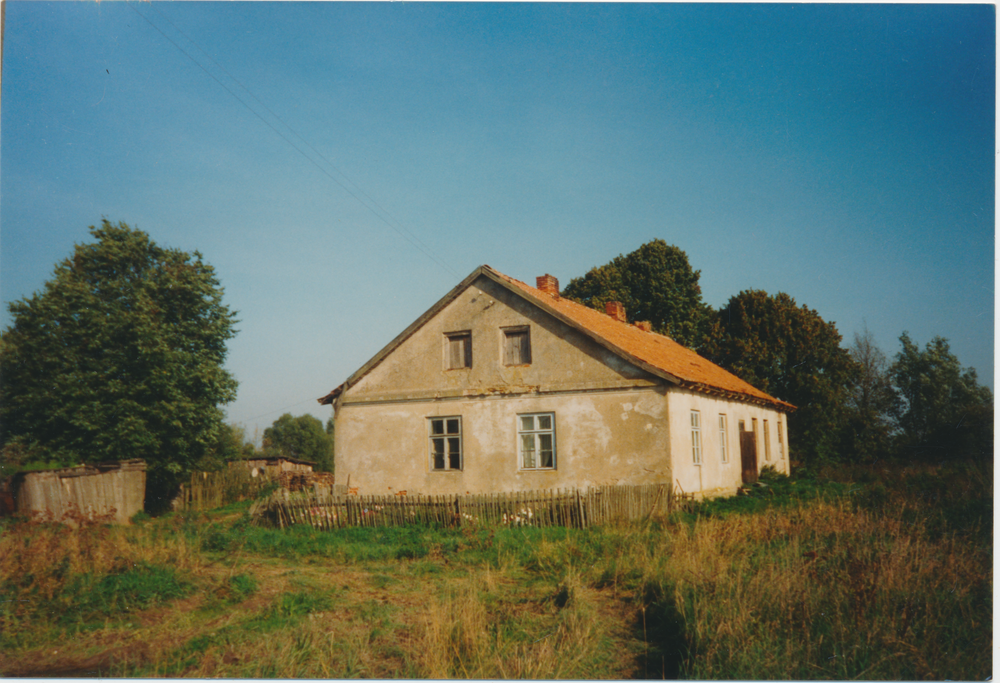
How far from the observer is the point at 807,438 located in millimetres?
31297

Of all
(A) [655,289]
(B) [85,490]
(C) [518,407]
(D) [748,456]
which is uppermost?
(A) [655,289]

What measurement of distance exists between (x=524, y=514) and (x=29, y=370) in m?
15.9

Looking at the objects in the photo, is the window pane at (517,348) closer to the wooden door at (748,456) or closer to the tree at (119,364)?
the wooden door at (748,456)

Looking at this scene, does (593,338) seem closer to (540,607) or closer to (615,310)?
(615,310)

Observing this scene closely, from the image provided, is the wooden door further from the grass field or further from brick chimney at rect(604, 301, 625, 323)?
the grass field

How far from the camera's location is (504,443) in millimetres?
16297

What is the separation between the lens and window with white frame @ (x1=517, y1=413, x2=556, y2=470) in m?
15.9

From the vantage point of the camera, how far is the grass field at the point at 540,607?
212 inches

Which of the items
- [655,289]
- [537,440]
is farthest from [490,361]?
[655,289]

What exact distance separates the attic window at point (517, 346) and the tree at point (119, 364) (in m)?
10.9

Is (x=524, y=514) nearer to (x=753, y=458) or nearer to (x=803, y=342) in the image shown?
(x=753, y=458)

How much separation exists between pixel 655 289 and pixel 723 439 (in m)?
17.1

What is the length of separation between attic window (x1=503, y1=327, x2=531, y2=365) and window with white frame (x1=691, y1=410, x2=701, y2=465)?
4.43 m

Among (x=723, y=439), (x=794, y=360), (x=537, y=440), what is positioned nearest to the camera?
(x=537, y=440)
